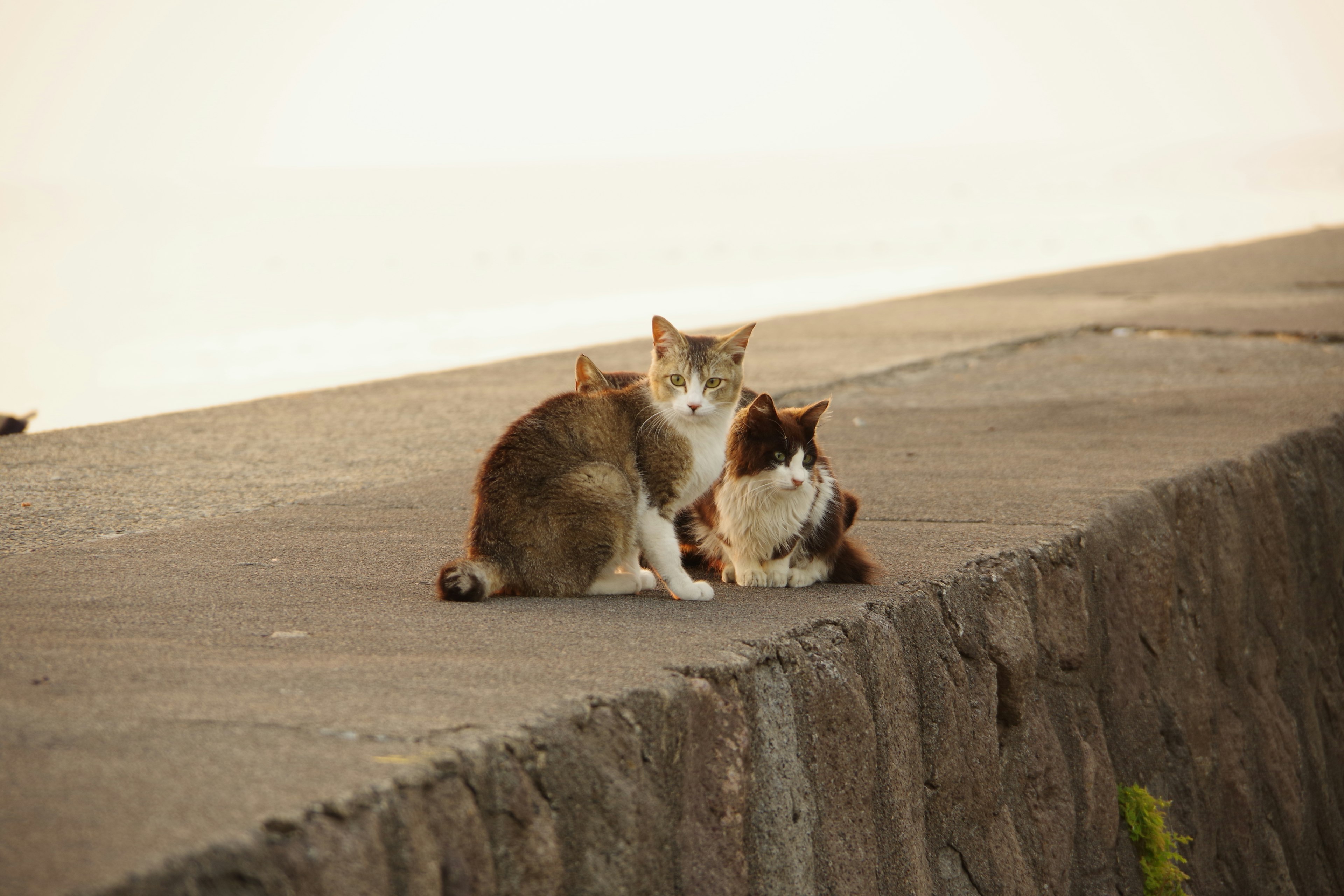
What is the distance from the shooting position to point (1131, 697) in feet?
14.1

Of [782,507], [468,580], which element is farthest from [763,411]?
[468,580]

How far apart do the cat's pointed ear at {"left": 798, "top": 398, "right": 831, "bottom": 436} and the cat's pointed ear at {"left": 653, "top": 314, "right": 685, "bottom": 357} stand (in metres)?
0.42

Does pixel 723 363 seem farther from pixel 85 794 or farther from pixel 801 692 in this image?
pixel 85 794

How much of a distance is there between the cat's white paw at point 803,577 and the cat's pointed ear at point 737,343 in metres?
0.67

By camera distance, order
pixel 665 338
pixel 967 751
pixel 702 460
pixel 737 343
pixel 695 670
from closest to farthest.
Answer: pixel 695 670 → pixel 967 751 → pixel 702 460 → pixel 665 338 → pixel 737 343

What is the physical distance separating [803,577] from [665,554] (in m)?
0.44

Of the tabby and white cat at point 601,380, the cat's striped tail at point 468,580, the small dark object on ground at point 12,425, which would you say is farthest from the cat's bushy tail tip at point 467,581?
the small dark object on ground at point 12,425

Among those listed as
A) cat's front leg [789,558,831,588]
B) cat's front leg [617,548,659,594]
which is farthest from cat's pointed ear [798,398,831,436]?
cat's front leg [617,548,659,594]

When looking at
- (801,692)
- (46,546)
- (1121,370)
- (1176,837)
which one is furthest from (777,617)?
(1121,370)

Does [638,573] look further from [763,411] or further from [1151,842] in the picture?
[1151,842]

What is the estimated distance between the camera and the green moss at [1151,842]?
13.3 feet

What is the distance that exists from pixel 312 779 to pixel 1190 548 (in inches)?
151

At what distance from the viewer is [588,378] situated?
3910 millimetres

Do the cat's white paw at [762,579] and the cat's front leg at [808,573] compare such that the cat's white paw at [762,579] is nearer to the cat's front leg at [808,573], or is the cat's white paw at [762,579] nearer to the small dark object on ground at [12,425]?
the cat's front leg at [808,573]
